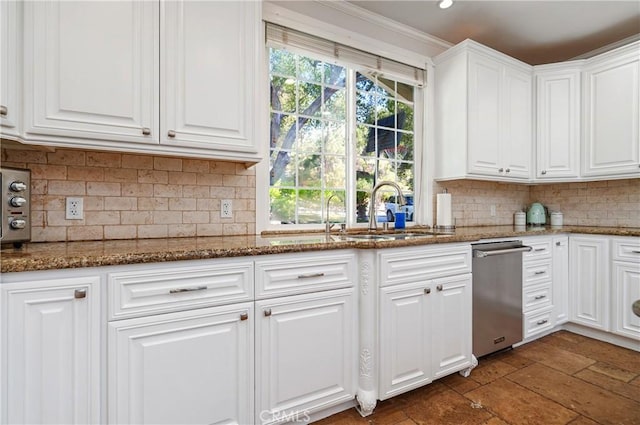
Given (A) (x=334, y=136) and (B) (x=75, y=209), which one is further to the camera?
(A) (x=334, y=136)

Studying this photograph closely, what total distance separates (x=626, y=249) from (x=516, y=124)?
134cm

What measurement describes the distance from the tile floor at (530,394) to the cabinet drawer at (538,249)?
29.4 inches

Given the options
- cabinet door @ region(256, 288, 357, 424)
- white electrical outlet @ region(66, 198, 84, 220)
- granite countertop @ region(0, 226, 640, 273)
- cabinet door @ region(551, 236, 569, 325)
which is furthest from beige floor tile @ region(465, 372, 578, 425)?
white electrical outlet @ region(66, 198, 84, 220)

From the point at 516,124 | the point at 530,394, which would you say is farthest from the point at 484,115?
the point at 530,394

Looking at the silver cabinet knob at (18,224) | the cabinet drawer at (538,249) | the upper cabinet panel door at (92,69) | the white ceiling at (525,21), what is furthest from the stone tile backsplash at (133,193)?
the cabinet drawer at (538,249)

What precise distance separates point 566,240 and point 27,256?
12.1 ft

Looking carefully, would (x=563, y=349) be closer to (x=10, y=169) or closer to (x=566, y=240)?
(x=566, y=240)

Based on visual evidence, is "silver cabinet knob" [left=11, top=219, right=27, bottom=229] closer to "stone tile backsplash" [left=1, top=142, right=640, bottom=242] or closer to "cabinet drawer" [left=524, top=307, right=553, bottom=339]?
"stone tile backsplash" [left=1, top=142, right=640, bottom=242]

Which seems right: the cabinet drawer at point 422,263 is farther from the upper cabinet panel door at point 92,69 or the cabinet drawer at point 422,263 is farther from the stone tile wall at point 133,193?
the upper cabinet panel door at point 92,69

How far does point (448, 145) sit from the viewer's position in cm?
277

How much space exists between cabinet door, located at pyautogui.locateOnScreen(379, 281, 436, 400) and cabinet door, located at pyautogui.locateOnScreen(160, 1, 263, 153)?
119cm

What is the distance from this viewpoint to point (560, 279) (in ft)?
8.98

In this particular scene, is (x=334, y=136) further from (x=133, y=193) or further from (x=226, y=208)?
(x=133, y=193)

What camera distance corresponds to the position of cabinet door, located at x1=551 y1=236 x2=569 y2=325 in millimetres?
2701
